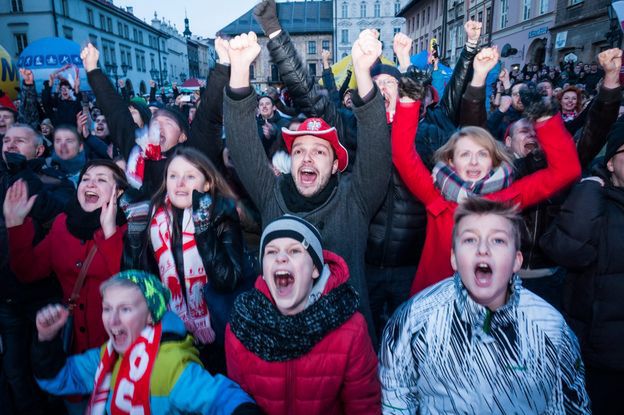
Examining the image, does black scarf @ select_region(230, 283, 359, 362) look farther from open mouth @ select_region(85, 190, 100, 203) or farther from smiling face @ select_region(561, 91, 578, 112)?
smiling face @ select_region(561, 91, 578, 112)

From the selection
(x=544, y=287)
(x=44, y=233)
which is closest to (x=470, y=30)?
(x=544, y=287)

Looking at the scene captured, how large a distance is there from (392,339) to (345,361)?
223 mm

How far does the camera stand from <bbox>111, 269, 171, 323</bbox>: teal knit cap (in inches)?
74.6

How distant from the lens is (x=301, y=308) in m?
1.87

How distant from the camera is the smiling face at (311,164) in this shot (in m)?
2.24

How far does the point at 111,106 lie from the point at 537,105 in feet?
10.1

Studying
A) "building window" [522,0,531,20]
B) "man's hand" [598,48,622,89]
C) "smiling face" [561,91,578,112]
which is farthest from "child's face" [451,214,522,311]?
"building window" [522,0,531,20]

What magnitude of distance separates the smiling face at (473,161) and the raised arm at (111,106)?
245cm

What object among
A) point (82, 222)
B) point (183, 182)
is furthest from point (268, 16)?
point (82, 222)

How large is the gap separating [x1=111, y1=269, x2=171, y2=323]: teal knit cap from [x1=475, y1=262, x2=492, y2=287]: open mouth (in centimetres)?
141

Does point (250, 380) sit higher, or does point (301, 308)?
point (301, 308)

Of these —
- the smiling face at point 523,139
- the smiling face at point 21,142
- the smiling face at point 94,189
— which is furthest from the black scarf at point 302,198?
the smiling face at point 21,142

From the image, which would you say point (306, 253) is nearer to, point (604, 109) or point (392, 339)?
point (392, 339)

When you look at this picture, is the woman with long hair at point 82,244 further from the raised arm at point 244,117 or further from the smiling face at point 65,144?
the smiling face at point 65,144
